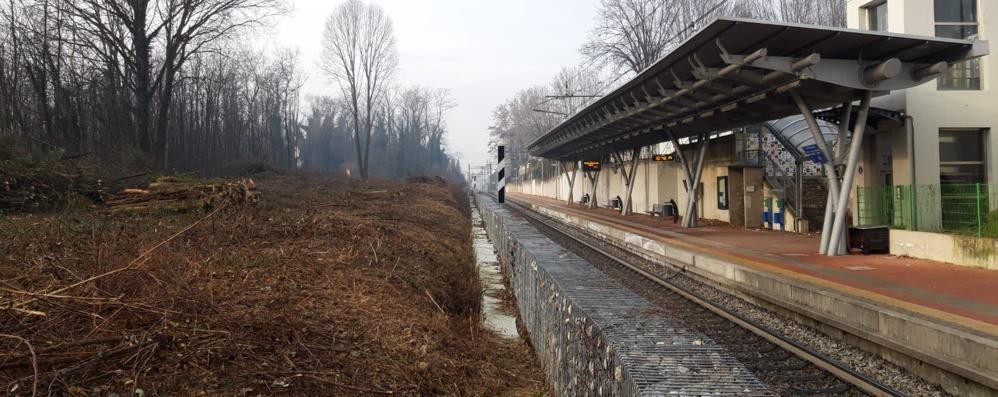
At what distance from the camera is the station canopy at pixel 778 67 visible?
1329 cm

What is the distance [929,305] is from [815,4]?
4870 cm

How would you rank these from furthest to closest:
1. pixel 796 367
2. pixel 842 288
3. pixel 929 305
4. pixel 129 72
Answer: pixel 129 72
pixel 842 288
pixel 929 305
pixel 796 367

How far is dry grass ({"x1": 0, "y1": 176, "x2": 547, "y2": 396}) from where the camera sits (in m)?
4.02

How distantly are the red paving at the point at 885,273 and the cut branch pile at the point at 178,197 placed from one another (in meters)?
11.7

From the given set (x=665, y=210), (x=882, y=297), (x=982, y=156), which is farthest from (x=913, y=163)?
(x=665, y=210)

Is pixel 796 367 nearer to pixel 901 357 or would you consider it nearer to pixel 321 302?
pixel 901 357

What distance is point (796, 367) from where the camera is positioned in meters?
7.30

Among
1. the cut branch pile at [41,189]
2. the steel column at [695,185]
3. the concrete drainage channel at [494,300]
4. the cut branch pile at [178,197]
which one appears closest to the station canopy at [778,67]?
the steel column at [695,185]

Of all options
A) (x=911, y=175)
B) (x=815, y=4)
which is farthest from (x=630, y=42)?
(x=911, y=175)

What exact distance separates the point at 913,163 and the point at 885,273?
6.55m

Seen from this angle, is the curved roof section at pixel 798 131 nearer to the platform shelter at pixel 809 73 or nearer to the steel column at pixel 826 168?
the platform shelter at pixel 809 73

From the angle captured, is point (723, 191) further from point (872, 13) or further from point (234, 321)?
point (234, 321)

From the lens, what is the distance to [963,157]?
17391 mm

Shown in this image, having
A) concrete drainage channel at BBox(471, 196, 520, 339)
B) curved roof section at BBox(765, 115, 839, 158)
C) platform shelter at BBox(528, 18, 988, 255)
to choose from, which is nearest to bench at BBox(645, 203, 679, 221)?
curved roof section at BBox(765, 115, 839, 158)
